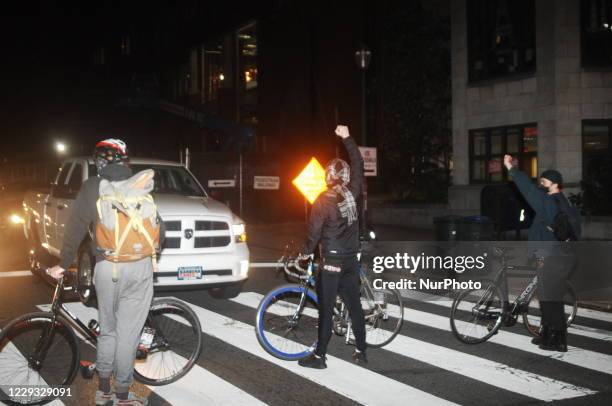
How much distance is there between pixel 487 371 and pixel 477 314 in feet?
3.61

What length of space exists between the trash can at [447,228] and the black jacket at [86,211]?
779 centimetres

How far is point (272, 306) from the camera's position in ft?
22.9

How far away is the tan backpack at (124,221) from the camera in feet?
16.7

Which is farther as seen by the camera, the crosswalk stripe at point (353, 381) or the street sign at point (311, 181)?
the street sign at point (311, 181)

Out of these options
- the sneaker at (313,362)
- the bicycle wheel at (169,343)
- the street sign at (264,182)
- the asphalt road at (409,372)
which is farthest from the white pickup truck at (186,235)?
the street sign at (264,182)

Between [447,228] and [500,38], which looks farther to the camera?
[500,38]

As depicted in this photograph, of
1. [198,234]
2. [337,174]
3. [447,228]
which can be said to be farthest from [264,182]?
[337,174]

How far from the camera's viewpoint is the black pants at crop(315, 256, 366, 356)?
6.52 metres

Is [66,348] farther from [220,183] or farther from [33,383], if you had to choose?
[220,183]

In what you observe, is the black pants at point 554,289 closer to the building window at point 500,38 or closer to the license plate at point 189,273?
the license plate at point 189,273

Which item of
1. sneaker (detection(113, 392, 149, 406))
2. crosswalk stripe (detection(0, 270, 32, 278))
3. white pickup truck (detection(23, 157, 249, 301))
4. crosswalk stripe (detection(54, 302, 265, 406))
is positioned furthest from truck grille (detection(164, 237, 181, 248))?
crosswalk stripe (detection(0, 270, 32, 278))

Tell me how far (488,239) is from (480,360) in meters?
4.63

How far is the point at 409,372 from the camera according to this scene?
6.67 meters

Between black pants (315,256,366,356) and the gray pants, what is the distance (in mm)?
1916
